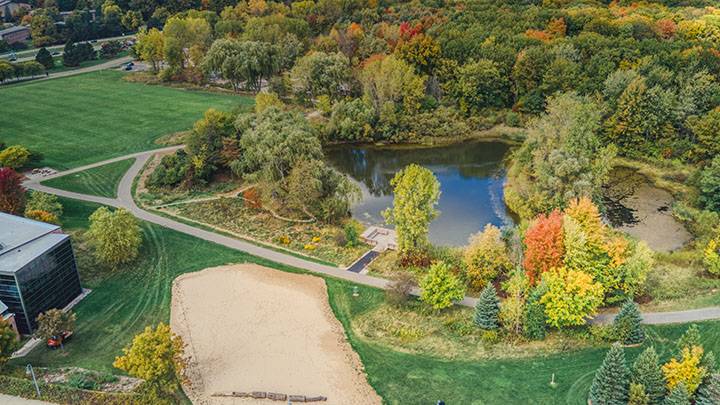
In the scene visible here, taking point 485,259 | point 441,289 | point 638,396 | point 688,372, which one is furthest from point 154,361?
point 688,372

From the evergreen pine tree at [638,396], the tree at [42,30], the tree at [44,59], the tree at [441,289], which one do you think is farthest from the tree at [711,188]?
the tree at [42,30]

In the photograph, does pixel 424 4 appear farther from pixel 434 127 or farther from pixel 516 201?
pixel 516 201

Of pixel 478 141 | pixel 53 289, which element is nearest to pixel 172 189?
pixel 53 289

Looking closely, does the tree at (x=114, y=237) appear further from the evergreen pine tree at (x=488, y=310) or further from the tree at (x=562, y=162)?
the tree at (x=562, y=162)

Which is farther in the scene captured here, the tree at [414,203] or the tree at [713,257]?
the tree at [414,203]

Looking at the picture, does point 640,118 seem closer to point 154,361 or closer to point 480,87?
point 480,87

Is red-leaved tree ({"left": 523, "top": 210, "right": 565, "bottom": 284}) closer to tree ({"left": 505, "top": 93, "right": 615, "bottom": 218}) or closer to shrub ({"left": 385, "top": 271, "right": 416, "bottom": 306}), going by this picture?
shrub ({"left": 385, "top": 271, "right": 416, "bottom": 306})
